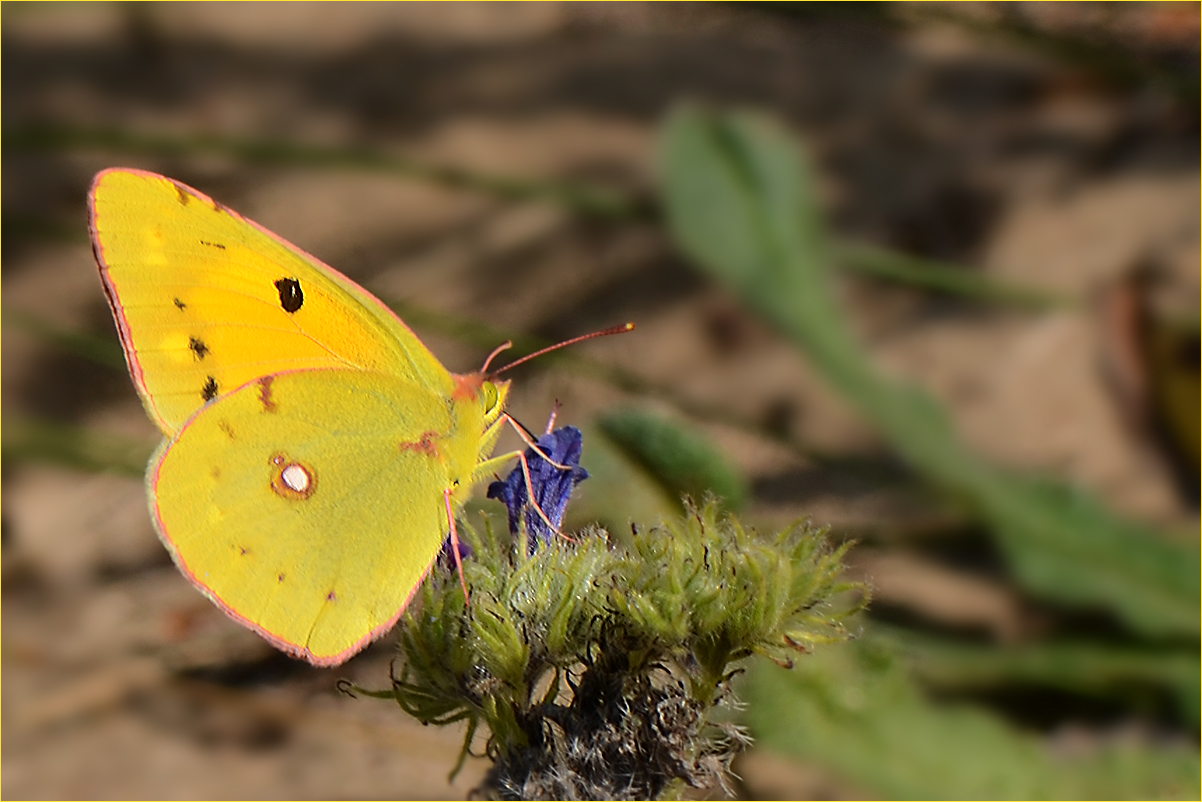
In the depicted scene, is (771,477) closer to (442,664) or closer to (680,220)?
(680,220)

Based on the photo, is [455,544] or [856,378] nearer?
[455,544]

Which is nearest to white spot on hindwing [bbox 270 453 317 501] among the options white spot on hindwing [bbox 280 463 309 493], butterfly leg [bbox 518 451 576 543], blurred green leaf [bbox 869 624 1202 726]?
white spot on hindwing [bbox 280 463 309 493]

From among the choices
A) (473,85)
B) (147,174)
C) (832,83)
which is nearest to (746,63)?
(832,83)

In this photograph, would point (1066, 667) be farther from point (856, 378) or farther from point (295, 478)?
point (295, 478)

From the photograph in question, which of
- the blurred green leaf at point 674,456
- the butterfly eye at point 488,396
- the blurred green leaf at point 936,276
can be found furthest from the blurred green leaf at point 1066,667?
the butterfly eye at point 488,396

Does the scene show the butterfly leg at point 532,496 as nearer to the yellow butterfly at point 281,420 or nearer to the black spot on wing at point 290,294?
Result: the yellow butterfly at point 281,420

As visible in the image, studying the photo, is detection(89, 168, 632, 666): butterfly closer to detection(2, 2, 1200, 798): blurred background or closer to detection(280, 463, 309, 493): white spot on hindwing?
detection(280, 463, 309, 493): white spot on hindwing

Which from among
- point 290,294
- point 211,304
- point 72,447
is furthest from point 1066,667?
point 72,447
